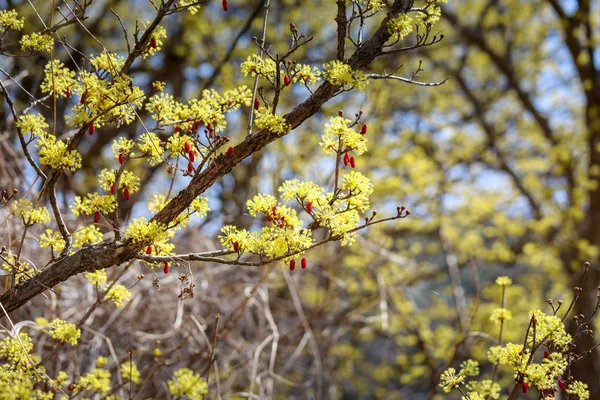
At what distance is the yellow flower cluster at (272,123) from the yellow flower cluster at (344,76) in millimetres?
191

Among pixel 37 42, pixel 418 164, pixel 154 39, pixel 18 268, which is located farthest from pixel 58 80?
pixel 418 164

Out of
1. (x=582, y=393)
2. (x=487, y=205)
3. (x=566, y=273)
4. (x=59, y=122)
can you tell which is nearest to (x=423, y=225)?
(x=487, y=205)

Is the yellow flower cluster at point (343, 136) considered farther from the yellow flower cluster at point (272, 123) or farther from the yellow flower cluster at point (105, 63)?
the yellow flower cluster at point (105, 63)

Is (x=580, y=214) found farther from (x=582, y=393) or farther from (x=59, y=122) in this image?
(x=59, y=122)

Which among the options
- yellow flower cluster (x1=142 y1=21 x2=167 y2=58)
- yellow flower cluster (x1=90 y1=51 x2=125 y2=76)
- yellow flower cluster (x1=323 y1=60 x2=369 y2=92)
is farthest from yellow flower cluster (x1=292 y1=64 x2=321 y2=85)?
yellow flower cluster (x1=90 y1=51 x2=125 y2=76)

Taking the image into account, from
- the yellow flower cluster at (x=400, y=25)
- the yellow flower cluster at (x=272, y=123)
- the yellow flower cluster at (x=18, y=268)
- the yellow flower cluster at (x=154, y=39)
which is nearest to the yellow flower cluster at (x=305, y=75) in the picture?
the yellow flower cluster at (x=272, y=123)

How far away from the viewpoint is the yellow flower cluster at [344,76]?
1.58 m

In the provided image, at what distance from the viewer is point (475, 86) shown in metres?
6.98

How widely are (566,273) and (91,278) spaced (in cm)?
557

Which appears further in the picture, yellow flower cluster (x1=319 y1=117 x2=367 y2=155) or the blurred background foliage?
the blurred background foliage

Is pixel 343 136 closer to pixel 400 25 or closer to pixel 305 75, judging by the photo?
pixel 305 75

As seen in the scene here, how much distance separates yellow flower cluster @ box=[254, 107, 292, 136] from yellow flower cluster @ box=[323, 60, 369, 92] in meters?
0.19

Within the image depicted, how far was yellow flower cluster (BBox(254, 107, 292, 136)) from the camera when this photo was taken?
156cm

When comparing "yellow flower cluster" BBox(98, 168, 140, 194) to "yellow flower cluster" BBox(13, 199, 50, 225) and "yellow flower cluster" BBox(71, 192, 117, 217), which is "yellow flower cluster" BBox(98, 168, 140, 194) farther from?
"yellow flower cluster" BBox(13, 199, 50, 225)
